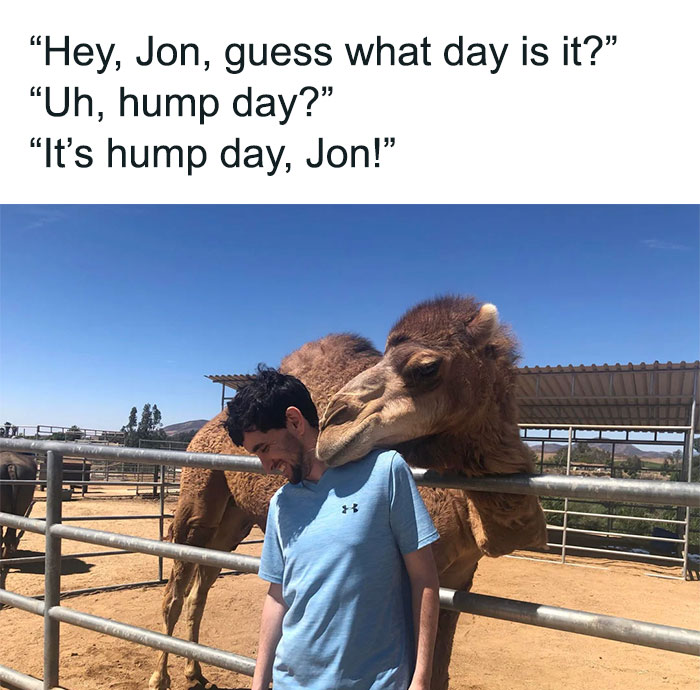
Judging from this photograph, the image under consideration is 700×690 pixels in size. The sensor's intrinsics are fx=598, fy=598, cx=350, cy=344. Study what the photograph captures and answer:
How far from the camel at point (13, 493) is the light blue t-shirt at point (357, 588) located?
8.41 meters

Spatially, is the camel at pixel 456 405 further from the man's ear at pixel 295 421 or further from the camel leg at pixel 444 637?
the camel leg at pixel 444 637

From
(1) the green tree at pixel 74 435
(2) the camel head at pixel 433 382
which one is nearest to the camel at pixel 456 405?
(2) the camel head at pixel 433 382

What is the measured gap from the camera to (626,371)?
9.97m

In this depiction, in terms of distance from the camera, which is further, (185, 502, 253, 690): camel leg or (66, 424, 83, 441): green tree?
(66, 424, 83, 441): green tree

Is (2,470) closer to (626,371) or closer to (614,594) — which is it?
(614,594)

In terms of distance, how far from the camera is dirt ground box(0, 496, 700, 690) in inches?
200

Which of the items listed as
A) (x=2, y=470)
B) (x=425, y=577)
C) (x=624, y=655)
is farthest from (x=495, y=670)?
(x=2, y=470)

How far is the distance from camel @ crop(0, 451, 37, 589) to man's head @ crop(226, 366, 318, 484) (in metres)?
8.32

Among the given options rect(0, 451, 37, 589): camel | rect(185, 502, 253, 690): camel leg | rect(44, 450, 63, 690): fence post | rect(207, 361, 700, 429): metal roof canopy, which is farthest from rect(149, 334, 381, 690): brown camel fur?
rect(0, 451, 37, 589): camel

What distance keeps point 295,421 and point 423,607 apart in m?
0.58

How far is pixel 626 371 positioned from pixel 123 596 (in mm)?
8313

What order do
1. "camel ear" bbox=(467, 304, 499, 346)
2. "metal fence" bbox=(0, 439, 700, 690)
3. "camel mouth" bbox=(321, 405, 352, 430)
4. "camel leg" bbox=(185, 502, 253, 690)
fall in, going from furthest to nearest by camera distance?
"camel leg" bbox=(185, 502, 253, 690) → "camel ear" bbox=(467, 304, 499, 346) → "camel mouth" bbox=(321, 405, 352, 430) → "metal fence" bbox=(0, 439, 700, 690)

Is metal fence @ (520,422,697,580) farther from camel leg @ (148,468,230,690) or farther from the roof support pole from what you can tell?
camel leg @ (148,468,230,690)

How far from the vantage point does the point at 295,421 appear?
1.68 m
